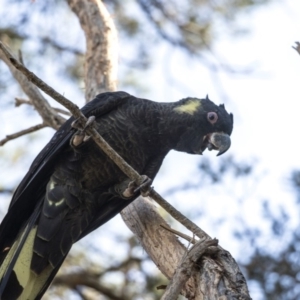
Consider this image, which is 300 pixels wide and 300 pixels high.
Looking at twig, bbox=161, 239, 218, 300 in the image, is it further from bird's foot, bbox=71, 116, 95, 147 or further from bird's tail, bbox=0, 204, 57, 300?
bird's tail, bbox=0, 204, 57, 300

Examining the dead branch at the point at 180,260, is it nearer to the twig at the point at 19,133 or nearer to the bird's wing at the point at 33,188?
the bird's wing at the point at 33,188

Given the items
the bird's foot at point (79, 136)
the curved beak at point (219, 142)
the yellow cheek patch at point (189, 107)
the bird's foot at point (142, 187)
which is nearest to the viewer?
the bird's foot at point (79, 136)

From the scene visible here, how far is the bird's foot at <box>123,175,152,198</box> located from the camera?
3510 mm

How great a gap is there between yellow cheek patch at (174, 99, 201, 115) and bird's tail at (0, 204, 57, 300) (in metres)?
1.12

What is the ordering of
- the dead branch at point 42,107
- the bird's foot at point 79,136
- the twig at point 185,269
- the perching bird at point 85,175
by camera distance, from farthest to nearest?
the dead branch at point 42,107 < the perching bird at point 85,175 < the bird's foot at point 79,136 < the twig at point 185,269

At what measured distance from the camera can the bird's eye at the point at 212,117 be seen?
3.90 m

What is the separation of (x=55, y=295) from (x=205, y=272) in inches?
125

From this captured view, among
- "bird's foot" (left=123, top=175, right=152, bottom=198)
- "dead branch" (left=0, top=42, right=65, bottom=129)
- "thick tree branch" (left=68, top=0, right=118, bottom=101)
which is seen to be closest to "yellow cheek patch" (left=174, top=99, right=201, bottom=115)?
"bird's foot" (left=123, top=175, right=152, bottom=198)

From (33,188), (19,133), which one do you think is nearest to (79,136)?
(33,188)

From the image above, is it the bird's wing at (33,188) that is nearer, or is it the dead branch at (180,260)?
the dead branch at (180,260)

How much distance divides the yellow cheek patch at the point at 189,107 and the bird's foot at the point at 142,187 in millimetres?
604

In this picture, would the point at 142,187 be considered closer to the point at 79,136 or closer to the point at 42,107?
the point at 79,136

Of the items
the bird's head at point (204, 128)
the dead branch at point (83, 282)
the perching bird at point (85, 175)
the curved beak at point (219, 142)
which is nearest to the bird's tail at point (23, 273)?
the perching bird at point (85, 175)

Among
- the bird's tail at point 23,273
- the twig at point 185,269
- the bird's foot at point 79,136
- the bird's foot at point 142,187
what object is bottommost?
the twig at point 185,269
